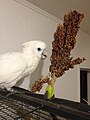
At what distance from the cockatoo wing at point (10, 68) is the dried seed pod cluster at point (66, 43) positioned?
27cm

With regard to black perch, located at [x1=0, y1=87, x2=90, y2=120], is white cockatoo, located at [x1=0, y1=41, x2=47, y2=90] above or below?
above

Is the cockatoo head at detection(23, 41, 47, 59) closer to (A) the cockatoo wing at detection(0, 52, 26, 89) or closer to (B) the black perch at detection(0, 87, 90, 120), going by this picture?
(A) the cockatoo wing at detection(0, 52, 26, 89)

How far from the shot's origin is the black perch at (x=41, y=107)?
1.48 ft

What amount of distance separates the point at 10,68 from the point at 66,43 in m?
0.35

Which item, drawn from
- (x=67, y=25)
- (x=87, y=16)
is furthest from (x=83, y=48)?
(x=67, y=25)

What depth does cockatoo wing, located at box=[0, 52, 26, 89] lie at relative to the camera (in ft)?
2.74

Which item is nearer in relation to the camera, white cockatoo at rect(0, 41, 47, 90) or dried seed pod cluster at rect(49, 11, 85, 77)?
dried seed pod cluster at rect(49, 11, 85, 77)

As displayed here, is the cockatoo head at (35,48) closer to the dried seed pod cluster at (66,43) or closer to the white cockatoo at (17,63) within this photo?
the white cockatoo at (17,63)

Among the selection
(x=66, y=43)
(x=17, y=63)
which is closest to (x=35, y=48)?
(x=17, y=63)

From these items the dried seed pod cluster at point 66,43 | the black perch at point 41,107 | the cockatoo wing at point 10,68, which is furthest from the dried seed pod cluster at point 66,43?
the cockatoo wing at point 10,68

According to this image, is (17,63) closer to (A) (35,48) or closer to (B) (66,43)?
(A) (35,48)

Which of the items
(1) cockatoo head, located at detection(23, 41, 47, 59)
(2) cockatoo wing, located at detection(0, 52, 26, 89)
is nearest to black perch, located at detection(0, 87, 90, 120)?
(2) cockatoo wing, located at detection(0, 52, 26, 89)

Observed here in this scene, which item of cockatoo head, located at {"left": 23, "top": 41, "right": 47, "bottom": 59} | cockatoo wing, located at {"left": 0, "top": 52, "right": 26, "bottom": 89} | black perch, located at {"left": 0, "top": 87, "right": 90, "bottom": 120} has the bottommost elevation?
black perch, located at {"left": 0, "top": 87, "right": 90, "bottom": 120}

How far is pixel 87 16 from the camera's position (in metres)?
1.71
